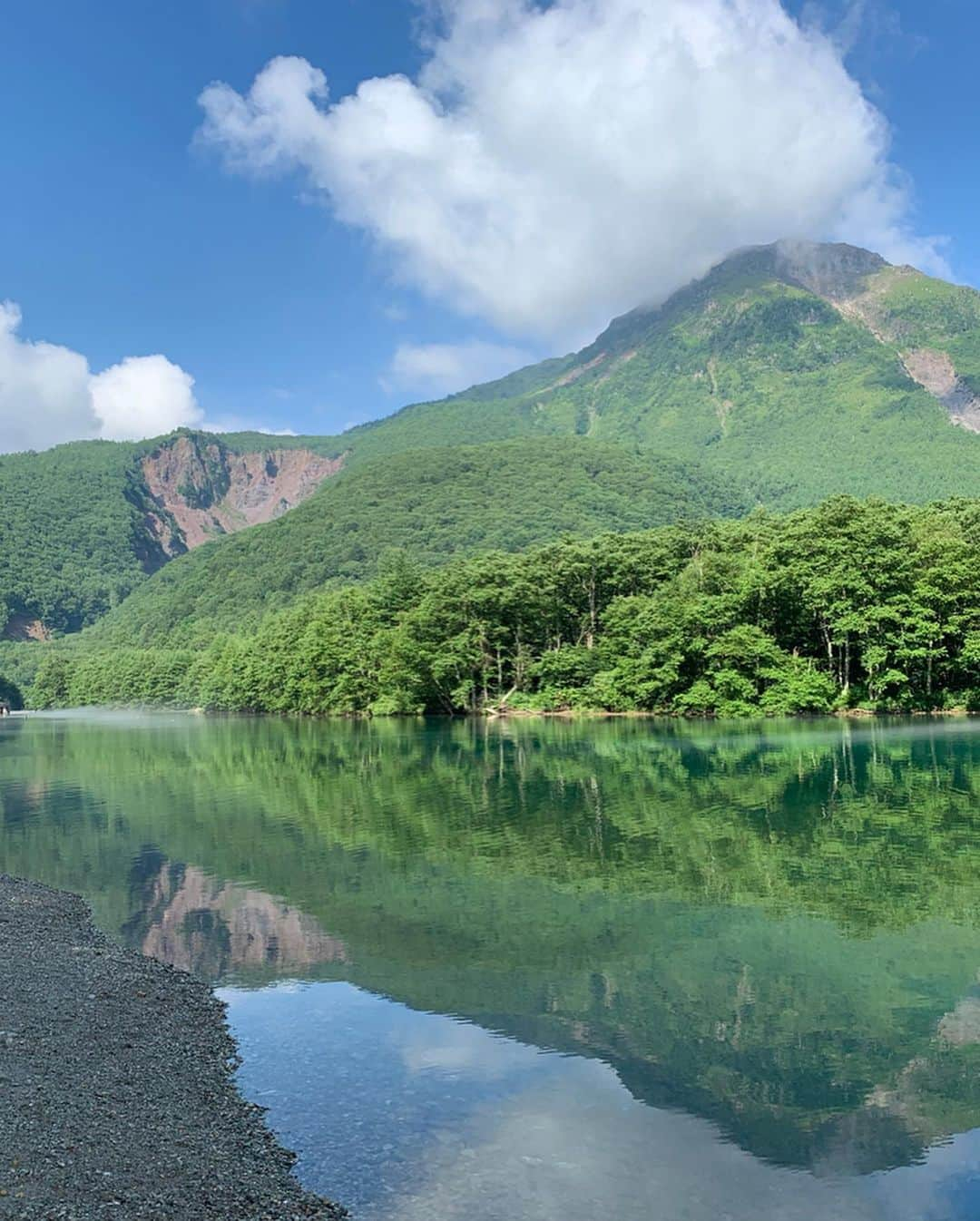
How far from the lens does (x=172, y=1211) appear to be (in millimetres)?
6852

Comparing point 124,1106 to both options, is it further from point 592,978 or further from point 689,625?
point 689,625

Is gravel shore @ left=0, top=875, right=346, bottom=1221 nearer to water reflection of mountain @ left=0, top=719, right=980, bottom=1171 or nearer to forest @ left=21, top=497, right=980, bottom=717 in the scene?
water reflection of mountain @ left=0, top=719, right=980, bottom=1171

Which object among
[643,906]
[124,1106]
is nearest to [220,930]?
[643,906]

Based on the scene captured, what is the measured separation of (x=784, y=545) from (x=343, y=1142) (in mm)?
62341

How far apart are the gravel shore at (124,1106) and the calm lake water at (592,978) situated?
1.59ft

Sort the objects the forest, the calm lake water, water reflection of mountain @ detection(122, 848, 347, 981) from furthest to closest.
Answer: the forest → water reflection of mountain @ detection(122, 848, 347, 981) → the calm lake water

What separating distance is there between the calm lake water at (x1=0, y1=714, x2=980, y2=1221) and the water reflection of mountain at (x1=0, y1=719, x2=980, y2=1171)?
0.20 ft

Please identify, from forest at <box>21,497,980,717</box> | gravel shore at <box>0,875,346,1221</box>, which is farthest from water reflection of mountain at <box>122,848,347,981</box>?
forest at <box>21,497,980,717</box>

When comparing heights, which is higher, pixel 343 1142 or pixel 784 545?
pixel 784 545

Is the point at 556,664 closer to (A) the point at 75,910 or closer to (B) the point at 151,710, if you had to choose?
(A) the point at 75,910

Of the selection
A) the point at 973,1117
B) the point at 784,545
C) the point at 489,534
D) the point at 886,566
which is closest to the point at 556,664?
the point at 784,545

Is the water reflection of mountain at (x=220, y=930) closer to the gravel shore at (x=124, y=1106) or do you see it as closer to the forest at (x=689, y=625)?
the gravel shore at (x=124, y=1106)

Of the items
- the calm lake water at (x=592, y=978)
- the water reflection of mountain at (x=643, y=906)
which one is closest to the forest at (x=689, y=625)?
the water reflection of mountain at (x=643, y=906)

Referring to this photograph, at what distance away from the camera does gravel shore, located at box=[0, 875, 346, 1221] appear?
7.04 m
